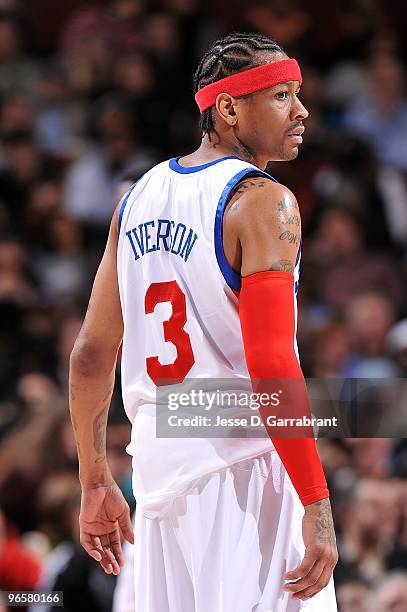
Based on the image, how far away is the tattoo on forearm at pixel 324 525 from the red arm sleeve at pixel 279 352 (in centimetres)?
2

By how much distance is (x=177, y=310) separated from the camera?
3229 mm

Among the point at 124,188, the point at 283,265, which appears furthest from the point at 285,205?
the point at 124,188

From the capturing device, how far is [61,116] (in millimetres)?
9938

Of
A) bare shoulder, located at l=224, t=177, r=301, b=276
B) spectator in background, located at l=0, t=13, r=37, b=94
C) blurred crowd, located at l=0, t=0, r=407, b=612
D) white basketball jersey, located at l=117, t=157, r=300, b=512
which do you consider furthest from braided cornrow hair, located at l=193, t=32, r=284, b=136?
spectator in background, located at l=0, t=13, r=37, b=94

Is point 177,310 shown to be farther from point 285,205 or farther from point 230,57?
point 230,57

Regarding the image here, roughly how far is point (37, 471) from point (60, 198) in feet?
9.12

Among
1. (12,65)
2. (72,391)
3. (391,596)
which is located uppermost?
(12,65)

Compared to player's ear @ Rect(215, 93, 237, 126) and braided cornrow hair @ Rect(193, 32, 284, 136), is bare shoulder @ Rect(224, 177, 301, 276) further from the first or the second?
braided cornrow hair @ Rect(193, 32, 284, 136)

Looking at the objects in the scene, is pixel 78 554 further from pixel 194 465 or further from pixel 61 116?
pixel 61 116

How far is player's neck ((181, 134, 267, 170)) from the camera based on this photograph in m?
3.35

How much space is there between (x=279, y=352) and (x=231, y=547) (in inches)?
21.4

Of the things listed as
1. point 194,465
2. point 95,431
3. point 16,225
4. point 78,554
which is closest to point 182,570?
point 194,465

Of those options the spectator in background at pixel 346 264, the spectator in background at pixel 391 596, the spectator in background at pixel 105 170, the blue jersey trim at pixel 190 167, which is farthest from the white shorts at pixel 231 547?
the spectator in background at pixel 105 170

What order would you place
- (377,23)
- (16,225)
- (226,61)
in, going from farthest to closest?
(377,23) < (16,225) < (226,61)
